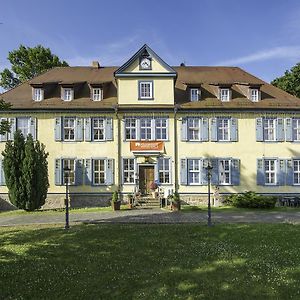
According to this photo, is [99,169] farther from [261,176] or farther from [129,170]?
[261,176]

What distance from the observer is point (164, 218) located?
58.0 feet

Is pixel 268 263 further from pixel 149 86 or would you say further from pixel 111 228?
pixel 149 86

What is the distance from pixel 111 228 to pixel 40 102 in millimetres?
13988

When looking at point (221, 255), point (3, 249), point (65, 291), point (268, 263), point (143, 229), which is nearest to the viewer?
point (65, 291)

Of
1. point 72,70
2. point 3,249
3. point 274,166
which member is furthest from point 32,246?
point 72,70

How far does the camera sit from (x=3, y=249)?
11.5 m

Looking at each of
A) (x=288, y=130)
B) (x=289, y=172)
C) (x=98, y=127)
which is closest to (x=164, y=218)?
(x=98, y=127)

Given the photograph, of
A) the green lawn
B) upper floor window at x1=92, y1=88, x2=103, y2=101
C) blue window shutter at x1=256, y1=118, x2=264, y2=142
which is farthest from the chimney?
the green lawn

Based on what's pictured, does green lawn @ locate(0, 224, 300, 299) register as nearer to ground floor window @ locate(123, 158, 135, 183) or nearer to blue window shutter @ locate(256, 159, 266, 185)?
ground floor window @ locate(123, 158, 135, 183)

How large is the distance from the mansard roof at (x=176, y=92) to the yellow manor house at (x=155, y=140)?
14 centimetres

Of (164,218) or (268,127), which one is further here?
(268,127)

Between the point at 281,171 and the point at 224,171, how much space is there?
4054 millimetres

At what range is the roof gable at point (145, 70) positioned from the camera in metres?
25.0

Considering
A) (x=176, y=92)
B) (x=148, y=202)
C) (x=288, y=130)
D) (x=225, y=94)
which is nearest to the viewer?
(x=148, y=202)
